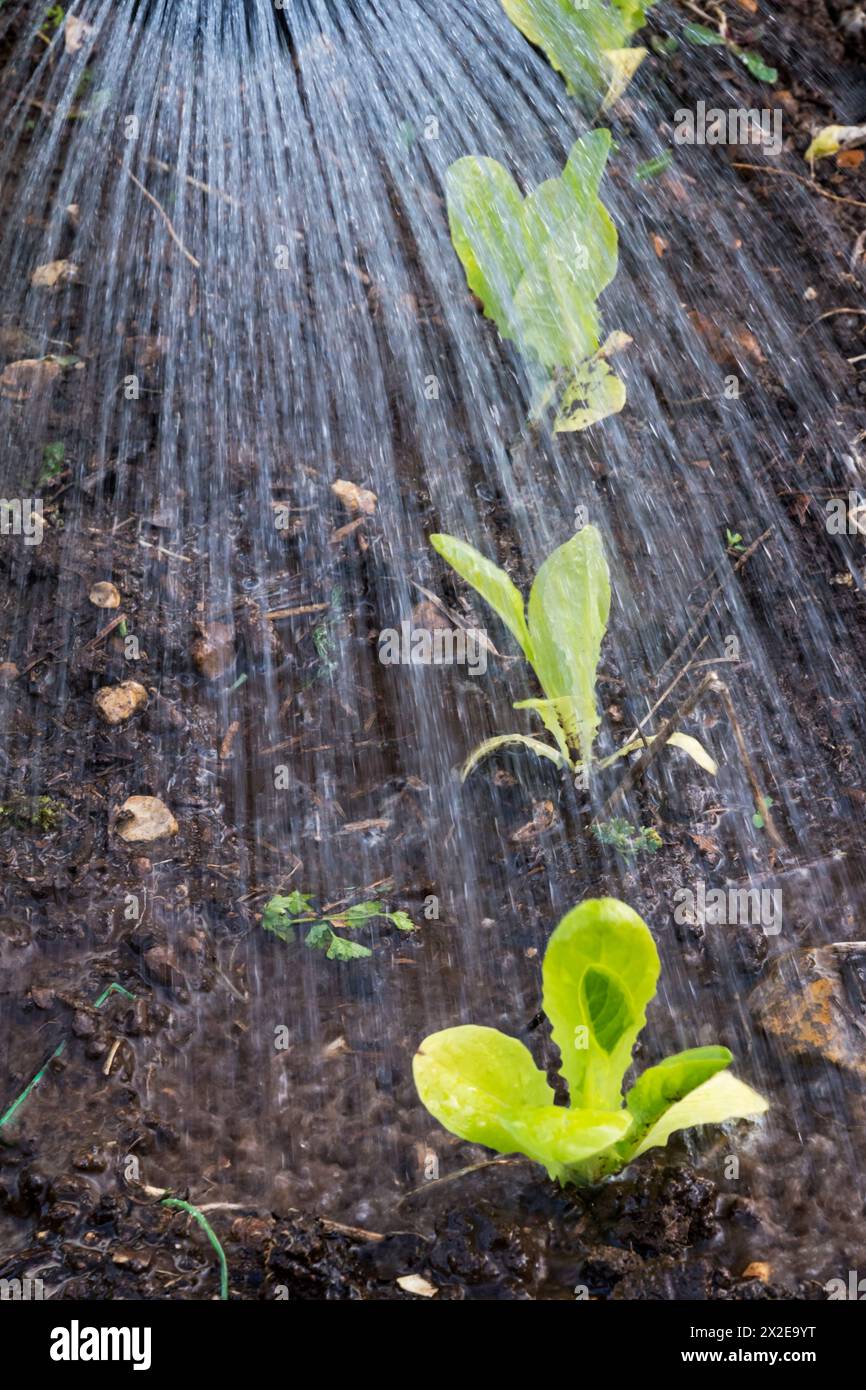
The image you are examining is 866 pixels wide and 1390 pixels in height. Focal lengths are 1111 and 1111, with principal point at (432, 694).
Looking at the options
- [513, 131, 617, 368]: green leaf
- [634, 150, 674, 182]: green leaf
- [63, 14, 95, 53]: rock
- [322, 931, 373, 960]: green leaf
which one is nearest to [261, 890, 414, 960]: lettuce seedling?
[322, 931, 373, 960]: green leaf

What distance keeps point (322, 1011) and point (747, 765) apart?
1.02 m

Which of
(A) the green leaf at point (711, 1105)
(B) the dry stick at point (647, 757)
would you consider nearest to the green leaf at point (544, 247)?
(B) the dry stick at point (647, 757)

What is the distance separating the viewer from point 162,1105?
178 centimetres

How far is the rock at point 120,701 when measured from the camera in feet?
7.66

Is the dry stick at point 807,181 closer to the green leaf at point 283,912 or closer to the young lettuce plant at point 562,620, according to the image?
the young lettuce plant at point 562,620

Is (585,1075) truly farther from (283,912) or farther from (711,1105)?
(283,912)

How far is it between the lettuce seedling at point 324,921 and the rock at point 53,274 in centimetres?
198

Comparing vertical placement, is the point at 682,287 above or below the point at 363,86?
below

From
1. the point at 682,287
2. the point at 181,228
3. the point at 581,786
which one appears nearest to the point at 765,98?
the point at 682,287

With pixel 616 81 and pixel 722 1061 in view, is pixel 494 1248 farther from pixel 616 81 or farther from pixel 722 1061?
pixel 616 81

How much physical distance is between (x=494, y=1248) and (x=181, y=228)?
112 inches

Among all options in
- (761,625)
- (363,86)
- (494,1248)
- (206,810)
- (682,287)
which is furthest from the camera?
(363,86)

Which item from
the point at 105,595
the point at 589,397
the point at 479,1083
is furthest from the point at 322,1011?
the point at 589,397

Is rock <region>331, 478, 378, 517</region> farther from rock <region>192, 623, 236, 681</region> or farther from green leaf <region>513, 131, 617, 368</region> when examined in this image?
green leaf <region>513, 131, 617, 368</region>
